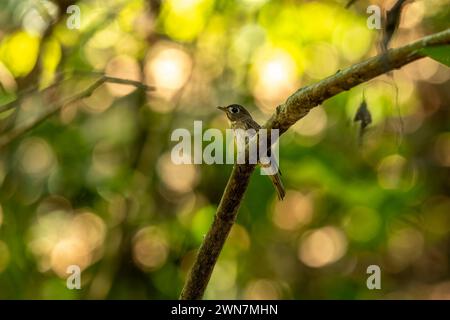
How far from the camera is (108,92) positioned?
5387 millimetres

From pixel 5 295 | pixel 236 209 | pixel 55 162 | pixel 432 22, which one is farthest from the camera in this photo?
pixel 432 22

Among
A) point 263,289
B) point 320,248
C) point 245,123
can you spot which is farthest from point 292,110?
point 320,248

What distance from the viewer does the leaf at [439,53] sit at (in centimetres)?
160

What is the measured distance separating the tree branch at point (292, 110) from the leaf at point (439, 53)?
13 mm

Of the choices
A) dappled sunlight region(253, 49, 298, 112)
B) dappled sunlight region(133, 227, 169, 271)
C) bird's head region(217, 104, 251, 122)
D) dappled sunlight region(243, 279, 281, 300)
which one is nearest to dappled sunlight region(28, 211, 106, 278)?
dappled sunlight region(133, 227, 169, 271)

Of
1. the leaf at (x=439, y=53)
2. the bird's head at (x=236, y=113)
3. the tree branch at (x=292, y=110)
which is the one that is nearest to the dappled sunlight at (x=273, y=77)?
the bird's head at (x=236, y=113)

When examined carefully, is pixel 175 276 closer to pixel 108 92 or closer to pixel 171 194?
pixel 171 194

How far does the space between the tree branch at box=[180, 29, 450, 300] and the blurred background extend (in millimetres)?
2046

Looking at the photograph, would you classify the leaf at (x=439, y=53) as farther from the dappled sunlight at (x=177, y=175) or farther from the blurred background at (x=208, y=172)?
the dappled sunlight at (x=177, y=175)

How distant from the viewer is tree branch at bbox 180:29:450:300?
1637mm

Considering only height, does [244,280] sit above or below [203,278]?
above

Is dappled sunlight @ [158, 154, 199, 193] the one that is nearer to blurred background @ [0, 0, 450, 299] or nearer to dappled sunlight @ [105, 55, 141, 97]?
blurred background @ [0, 0, 450, 299]

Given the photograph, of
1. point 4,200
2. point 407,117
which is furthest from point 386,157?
point 4,200

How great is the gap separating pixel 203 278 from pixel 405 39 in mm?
3805
